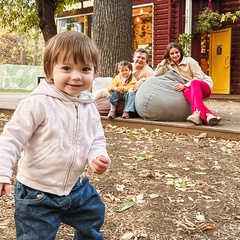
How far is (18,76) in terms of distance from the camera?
31.0 m

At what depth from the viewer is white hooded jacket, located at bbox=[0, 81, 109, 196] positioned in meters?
1.80

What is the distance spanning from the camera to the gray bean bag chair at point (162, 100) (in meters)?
6.20

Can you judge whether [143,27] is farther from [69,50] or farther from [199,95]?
[69,50]

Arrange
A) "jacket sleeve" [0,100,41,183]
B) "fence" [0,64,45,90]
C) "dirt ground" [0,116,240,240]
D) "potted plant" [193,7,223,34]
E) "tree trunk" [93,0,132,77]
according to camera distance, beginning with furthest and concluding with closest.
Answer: "fence" [0,64,45,90] → "potted plant" [193,7,223,34] → "tree trunk" [93,0,132,77] → "dirt ground" [0,116,240,240] → "jacket sleeve" [0,100,41,183]

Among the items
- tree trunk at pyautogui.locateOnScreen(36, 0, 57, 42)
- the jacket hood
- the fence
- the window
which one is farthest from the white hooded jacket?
the fence

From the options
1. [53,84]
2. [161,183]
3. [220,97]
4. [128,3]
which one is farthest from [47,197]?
[220,97]

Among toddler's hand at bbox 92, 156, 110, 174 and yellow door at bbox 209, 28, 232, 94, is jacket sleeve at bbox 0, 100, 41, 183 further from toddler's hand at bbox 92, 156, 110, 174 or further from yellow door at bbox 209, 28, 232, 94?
yellow door at bbox 209, 28, 232, 94

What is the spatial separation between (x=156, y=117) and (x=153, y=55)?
9.95m

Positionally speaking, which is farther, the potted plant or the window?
the window

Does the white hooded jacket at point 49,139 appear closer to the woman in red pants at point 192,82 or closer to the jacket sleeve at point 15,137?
the jacket sleeve at point 15,137

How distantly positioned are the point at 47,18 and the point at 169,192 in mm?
10777

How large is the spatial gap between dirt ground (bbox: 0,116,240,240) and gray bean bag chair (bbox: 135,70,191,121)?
41.3 inches

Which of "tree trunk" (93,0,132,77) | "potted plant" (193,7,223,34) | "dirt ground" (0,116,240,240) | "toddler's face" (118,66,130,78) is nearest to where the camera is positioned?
"dirt ground" (0,116,240,240)

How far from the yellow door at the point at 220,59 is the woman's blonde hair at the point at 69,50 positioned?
43.8ft
